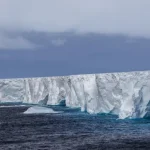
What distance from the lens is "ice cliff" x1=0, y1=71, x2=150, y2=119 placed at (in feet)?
143

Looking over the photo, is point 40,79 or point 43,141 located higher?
point 40,79

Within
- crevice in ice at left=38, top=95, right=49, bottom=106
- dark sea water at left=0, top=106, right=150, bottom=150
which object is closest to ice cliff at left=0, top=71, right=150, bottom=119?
crevice in ice at left=38, top=95, right=49, bottom=106

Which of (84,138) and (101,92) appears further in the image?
(101,92)

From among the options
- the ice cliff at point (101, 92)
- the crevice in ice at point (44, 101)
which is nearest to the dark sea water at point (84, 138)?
the ice cliff at point (101, 92)

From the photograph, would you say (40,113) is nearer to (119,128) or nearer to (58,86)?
(58,86)

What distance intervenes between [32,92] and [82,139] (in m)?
46.3

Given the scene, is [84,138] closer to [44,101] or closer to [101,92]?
[101,92]

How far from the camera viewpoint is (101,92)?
172 feet

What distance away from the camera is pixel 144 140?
103 feet

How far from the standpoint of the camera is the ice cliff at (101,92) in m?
43.6

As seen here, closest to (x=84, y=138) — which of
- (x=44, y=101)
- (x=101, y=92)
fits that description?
(x=101, y=92)

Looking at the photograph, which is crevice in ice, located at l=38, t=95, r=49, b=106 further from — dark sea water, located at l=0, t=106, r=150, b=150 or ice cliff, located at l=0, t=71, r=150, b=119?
dark sea water, located at l=0, t=106, r=150, b=150

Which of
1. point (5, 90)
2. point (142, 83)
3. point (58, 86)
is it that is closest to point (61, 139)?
point (142, 83)

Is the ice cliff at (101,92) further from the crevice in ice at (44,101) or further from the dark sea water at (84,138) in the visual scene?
the dark sea water at (84,138)
